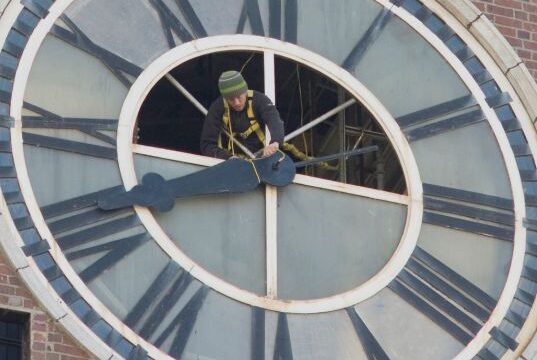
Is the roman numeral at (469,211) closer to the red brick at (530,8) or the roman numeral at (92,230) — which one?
the red brick at (530,8)

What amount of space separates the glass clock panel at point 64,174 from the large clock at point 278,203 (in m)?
0.01

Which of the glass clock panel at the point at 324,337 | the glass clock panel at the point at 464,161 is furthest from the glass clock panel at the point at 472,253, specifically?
the glass clock panel at the point at 324,337

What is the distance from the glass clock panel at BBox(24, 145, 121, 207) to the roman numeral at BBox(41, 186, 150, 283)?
47 millimetres

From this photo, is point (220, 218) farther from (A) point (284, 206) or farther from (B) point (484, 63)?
(B) point (484, 63)

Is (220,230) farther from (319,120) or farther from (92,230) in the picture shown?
(319,120)

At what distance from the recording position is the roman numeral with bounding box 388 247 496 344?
19.0 m

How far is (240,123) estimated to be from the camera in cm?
1938

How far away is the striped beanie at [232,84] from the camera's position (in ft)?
62.8

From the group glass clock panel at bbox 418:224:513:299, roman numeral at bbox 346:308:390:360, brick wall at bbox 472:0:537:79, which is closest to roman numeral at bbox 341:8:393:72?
brick wall at bbox 472:0:537:79

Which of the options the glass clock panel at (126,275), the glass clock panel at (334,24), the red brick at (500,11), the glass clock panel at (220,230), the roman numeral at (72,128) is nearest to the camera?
the glass clock panel at (126,275)

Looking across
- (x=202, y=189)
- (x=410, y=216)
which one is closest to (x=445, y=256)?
(x=410, y=216)

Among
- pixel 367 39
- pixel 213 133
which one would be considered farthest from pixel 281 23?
pixel 213 133

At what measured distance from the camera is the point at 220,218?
1888 cm

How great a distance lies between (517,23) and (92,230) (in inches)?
128
